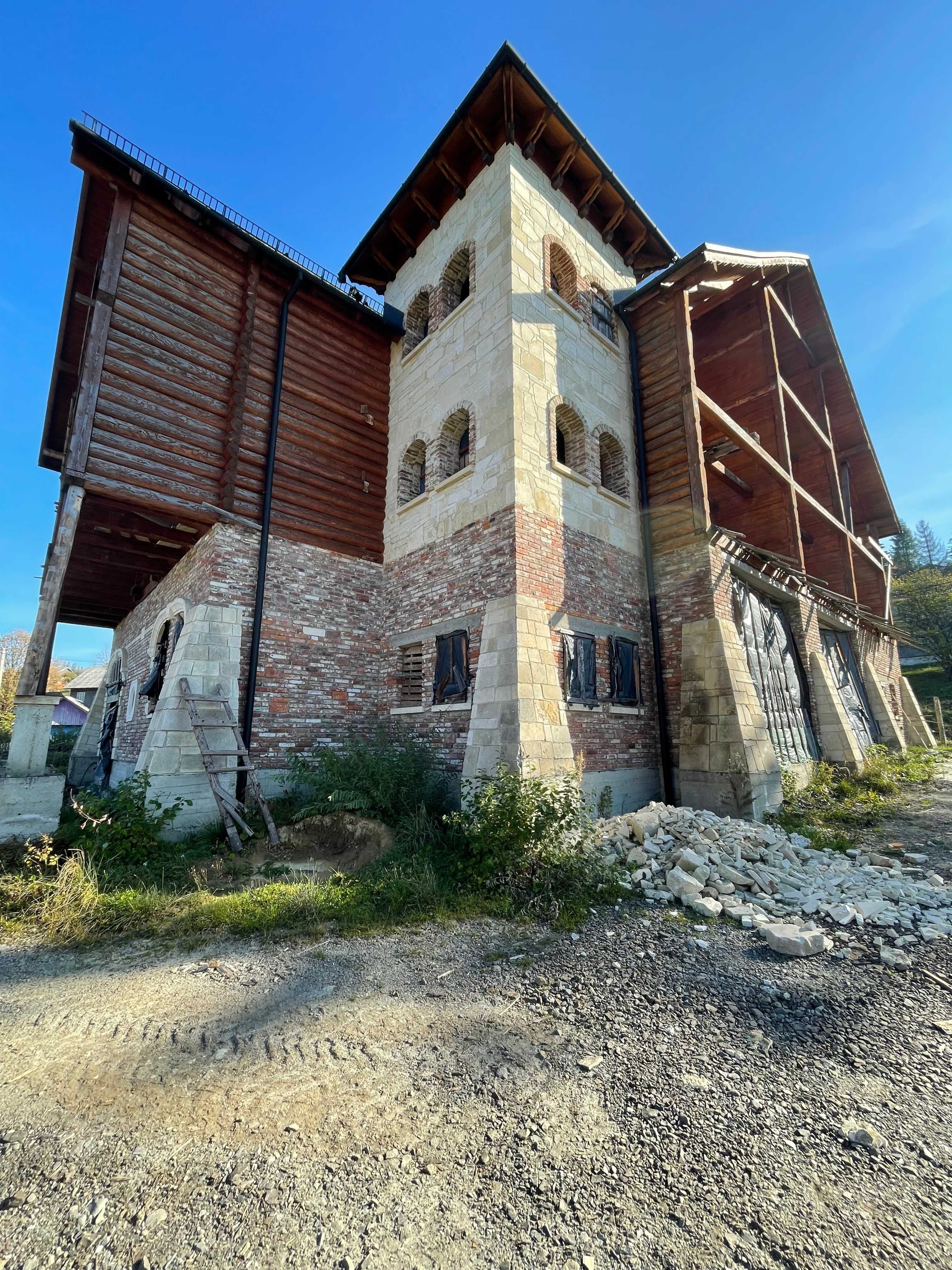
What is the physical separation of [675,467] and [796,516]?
491 cm

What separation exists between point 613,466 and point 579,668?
4998mm

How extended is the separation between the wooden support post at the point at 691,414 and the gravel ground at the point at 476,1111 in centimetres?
801

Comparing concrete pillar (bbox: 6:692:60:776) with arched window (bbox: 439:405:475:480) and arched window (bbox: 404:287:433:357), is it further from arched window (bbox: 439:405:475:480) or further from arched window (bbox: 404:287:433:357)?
arched window (bbox: 404:287:433:357)

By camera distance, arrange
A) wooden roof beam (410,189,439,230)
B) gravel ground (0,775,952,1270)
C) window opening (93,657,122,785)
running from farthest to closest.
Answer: window opening (93,657,122,785)
wooden roof beam (410,189,439,230)
gravel ground (0,775,952,1270)

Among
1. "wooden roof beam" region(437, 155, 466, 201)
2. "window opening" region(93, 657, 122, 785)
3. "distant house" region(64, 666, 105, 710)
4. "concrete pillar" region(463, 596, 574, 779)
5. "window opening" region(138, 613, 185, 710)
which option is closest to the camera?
"concrete pillar" region(463, 596, 574, 779)

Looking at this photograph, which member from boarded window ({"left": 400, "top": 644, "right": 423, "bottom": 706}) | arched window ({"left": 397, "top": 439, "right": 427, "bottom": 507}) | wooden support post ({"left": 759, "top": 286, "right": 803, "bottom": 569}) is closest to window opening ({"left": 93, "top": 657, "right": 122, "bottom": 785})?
boarded window ({"left": 400, "top": 644, "right": 423, "bottom": 706})

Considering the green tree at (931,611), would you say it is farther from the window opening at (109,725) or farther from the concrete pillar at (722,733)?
the window opening at (109,725)

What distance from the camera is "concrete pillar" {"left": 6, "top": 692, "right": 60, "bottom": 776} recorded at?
7.20 metres

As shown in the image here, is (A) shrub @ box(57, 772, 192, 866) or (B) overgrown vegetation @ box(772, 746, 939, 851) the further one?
A: (B) overgrown vegetation @ box(772, 746, 939, 851)

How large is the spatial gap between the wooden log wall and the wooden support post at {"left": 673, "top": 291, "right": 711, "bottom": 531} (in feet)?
22.6

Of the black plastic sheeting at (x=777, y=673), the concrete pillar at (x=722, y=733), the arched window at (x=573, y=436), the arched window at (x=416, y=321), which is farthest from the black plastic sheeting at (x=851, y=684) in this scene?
the arched window at (x=416, y=321)

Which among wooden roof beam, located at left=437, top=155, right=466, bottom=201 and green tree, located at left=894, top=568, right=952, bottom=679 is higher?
wooden roof beam, located at left=437, top=155, right=466, bottom=201

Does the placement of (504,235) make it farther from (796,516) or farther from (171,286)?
(796,516)

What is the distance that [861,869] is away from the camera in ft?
20.4
